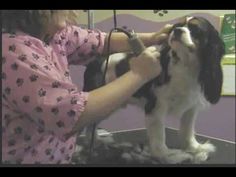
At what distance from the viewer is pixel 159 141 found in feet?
3.17

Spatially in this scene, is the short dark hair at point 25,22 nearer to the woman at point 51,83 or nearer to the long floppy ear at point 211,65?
the woman at point 51,83

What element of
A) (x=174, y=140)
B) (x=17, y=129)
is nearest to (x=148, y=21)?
(x=174, y=140)

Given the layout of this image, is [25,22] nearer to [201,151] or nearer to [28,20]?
[28,20]

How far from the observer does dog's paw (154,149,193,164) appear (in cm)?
97

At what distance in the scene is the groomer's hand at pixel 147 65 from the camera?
93 cm

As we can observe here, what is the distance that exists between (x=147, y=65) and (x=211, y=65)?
15 centimetres

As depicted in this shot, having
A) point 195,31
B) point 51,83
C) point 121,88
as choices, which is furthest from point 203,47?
point 51,83

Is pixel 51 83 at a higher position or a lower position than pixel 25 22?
lower

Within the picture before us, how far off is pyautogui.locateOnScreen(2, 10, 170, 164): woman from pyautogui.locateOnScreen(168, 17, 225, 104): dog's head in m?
0.04

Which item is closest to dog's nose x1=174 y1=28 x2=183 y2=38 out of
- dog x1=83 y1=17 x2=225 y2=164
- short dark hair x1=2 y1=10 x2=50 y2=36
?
dog x1=83 y1=17 x2=225 y2=164

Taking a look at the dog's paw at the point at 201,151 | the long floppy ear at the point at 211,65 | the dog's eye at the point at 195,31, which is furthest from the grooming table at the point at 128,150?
the dog's eye at the point at 195,31

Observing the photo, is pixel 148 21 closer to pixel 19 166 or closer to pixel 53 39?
pixel 53 39
